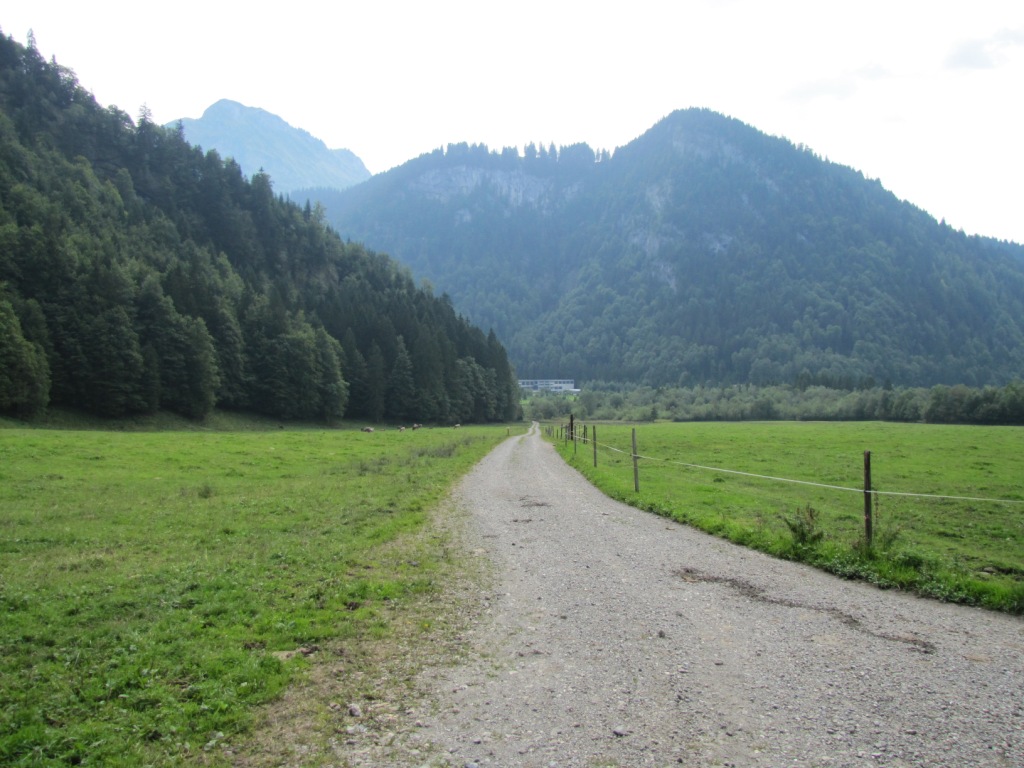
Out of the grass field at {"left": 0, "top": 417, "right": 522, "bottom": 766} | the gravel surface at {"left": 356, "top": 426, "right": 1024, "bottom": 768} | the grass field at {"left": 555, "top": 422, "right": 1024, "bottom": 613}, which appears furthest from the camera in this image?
the grass field at {"left": 555, "top": 422, "right": 1024, "bottom": 613}

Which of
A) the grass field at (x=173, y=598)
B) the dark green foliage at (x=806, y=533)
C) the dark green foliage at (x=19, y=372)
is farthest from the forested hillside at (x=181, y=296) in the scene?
the dark green foliage at (x=806, y=533)

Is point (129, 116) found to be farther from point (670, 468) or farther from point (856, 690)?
point (856, 690)

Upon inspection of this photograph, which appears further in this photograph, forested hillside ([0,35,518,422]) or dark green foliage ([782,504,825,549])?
forested hillside ([0,35,518,422])

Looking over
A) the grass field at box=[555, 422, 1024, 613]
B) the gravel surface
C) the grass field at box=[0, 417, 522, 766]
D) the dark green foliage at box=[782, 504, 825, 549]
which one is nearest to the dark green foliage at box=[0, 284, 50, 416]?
the grass field at box=[0, 417, 522, 766]

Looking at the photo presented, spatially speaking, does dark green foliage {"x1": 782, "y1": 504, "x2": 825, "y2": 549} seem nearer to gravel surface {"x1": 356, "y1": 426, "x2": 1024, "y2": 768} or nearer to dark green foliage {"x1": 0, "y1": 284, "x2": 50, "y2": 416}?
gravel surface {"x1": 356, "y1": 426, "x2": 1024, "y2": 768}

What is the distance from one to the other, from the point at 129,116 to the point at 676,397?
172691 mm

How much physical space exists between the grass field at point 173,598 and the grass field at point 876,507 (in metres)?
8.17

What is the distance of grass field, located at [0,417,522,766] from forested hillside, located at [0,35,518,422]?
4262 centimetres

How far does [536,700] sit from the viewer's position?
20.3 feet

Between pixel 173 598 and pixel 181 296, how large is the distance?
82.2m

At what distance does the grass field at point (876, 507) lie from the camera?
11.0m

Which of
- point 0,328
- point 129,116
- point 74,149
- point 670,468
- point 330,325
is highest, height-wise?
point 129,116

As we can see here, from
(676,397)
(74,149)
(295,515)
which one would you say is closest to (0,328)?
(295,515)

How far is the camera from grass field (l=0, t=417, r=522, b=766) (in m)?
5.65
